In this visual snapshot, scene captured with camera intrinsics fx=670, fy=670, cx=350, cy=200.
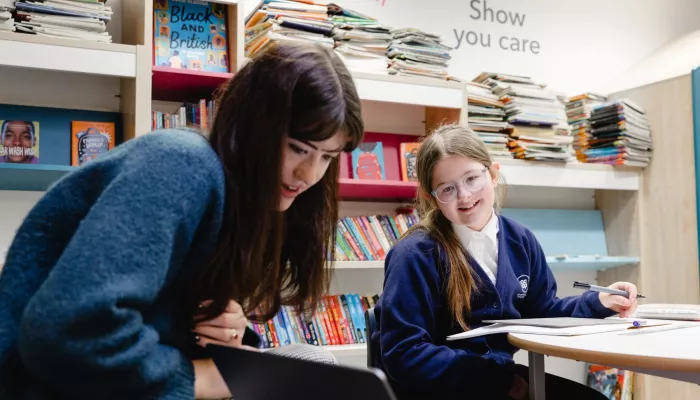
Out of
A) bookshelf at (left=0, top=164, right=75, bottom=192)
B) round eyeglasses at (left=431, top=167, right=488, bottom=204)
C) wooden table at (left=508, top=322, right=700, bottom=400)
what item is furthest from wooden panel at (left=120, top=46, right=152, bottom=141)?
wooden table at (left=508, top=322, right=700, bottom=400)

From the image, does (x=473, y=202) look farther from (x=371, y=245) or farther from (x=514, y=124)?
(x=514, y=124)

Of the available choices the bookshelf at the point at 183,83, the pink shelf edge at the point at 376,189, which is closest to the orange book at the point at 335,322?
the pink shelf edge at the point at 376,189

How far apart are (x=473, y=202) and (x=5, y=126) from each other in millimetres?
1738

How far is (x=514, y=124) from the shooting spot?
10.6ft

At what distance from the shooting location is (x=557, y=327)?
1.48 m

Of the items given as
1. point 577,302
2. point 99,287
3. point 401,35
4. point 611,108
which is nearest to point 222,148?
point 99,287

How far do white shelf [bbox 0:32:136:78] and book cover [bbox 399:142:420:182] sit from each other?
1.27 metres

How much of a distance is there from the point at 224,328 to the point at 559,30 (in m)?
3.39

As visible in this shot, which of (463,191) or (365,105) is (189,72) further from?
(463,191)

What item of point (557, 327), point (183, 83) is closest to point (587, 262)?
point (557, 327)

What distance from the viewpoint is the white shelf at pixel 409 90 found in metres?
2.81

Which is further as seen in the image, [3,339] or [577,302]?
[577,302]

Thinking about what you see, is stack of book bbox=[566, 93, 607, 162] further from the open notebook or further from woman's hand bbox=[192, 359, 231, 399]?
woman's hand bbox=[192, 359, 231, 399]

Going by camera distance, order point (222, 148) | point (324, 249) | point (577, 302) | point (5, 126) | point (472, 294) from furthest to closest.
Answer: point (5, 126)
point (577, 302)
point (472, 294)
point (324, 249)
point (222, 148)
